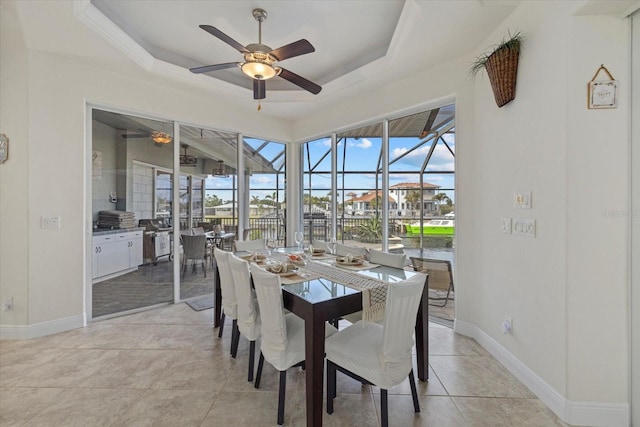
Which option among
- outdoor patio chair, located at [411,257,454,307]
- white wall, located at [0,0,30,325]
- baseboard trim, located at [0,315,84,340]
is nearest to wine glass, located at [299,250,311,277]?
outdoor patio chair, located at [411,257,454,307]

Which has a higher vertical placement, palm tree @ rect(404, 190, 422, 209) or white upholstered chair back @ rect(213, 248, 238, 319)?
palm tree @ rect(404, 190, 422, 209)

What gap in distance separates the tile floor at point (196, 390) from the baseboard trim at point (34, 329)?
108 mm

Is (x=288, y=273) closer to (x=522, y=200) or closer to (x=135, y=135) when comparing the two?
(x=522, y=200)

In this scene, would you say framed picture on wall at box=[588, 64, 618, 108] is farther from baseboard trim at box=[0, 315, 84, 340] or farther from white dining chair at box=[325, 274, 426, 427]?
baseboard trim at box=[0, 315, 84, 340]

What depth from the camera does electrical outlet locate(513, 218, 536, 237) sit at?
204 centimetres

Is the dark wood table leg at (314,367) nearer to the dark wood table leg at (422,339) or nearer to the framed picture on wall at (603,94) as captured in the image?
the dark wood table leg at (422,339)

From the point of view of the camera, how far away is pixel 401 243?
3816 mm

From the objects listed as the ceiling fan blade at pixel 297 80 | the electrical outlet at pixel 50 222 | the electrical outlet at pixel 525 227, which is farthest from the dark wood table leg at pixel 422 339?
the electrical outlet at pixel 50 222

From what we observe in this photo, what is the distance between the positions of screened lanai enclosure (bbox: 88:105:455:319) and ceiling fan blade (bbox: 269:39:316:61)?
177cm

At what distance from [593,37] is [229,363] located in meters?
3.54

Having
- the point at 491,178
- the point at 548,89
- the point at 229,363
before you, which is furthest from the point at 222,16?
the point at 229,363

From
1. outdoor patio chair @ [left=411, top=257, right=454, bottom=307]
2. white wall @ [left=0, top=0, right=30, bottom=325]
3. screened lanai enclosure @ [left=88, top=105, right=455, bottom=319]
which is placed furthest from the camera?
screened lanai enclosure @ [left=88, top=105, right=455, bottom=319]

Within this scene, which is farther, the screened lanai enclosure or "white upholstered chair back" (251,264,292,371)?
the screened lanai enclosure

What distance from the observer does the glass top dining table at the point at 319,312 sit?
5.05 ft
